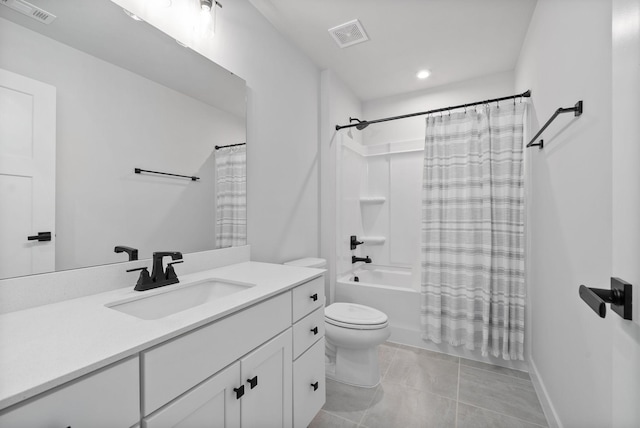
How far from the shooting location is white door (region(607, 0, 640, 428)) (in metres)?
0.50

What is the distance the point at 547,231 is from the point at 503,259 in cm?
55

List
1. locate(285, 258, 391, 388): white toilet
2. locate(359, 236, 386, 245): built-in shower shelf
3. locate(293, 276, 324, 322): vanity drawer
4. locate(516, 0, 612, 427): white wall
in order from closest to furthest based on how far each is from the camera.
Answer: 1. locate(516, 0, 612, 427): white wall
2. locate(293, 276, 324, 322): vanity drawer
3. locate(285, 258, 391, 388): white toilet
4. locate(359, 236, 386, 245): built-in shower shelf

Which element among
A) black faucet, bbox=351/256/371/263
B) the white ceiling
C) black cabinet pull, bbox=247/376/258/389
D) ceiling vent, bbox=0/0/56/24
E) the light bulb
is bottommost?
black cabinet pull, bbox=247/376/258/389

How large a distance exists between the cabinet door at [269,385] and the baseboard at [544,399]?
4.45 ft

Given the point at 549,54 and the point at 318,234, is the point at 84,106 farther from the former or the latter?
the point at 549,54

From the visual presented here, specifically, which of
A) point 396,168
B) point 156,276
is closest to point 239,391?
point 156,276

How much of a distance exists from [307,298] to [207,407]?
0.60 m

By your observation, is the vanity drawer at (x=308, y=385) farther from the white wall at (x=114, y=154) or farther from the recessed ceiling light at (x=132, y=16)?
the recessed ceiling light at (x=132, y=16)

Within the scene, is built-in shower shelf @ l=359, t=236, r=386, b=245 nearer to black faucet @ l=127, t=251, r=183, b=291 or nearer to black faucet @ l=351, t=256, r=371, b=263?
black faucet @ l=351, t=256, r=371, b=263

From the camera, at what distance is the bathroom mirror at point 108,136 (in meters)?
0.88

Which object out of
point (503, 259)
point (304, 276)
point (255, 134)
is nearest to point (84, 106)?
point (255, 134)

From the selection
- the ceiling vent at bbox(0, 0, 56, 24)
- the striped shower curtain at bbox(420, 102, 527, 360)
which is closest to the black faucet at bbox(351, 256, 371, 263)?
the striped shower curtain at bbox(420, 102, 527, 360)

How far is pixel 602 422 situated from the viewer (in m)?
0.93

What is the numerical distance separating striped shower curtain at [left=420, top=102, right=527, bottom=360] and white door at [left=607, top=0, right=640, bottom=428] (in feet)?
5.61
